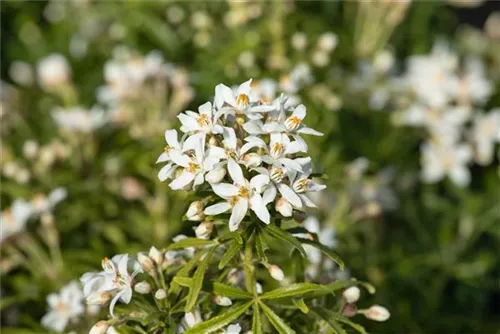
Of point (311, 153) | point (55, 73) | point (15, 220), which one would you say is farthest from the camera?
point (55, 73)

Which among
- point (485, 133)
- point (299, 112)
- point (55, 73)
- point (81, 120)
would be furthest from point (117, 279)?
point (485, 133)

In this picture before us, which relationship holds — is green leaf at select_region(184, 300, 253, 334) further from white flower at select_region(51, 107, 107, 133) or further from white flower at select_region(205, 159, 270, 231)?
white flower at select_region(51, 107, 107, 133)

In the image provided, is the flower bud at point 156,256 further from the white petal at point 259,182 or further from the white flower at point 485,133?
the white flower at point 485,133

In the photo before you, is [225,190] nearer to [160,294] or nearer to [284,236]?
[284,236]

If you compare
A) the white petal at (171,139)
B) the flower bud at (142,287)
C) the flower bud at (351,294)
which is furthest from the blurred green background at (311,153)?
the white petal at (171,139)

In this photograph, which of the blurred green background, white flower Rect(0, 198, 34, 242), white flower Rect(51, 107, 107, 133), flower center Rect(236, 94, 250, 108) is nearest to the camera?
flower center Rect(236, 94, 250, 108)

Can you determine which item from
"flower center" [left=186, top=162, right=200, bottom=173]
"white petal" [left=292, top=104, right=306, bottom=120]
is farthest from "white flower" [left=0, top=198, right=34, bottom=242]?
"white petal" [left=292, top=104, right=306, bottom=120]
